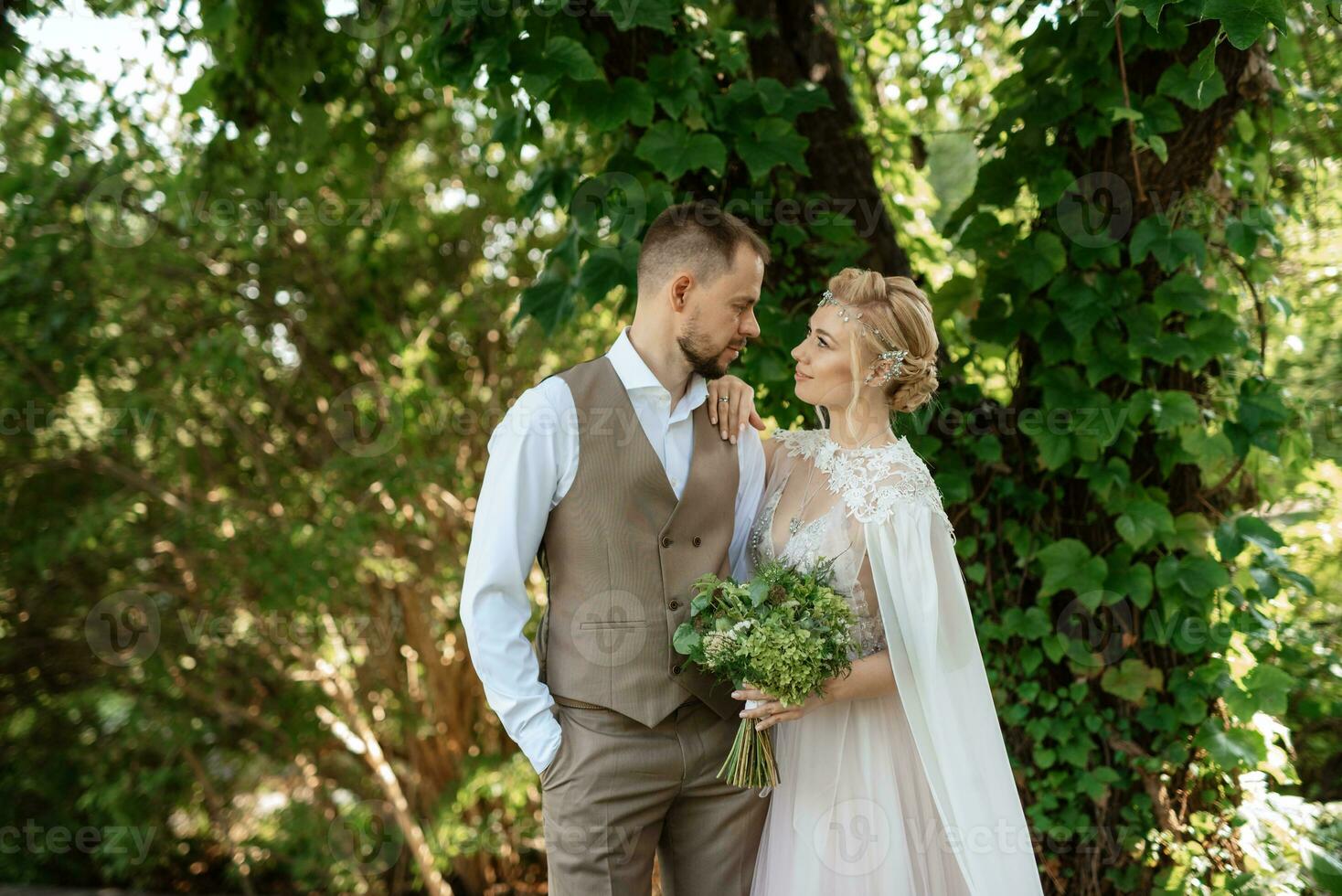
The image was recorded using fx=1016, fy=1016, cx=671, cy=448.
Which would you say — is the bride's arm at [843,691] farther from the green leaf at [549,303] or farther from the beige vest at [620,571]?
the green leaf at [549,303]

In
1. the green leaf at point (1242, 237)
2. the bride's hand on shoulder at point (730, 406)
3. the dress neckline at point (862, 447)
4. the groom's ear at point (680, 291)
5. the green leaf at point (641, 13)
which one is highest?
the green leaf at point (641, 13)

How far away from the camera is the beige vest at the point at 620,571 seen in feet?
7.03

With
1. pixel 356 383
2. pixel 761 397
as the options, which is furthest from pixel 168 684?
pixel 761 397

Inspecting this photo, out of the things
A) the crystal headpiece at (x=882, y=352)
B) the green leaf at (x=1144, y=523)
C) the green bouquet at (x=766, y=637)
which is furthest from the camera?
the green leaf at (x=1144, y=523)

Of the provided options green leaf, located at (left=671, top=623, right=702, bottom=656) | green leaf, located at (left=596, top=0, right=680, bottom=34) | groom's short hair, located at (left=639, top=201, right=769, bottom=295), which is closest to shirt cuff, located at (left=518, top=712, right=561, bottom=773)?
green leaf, located at (left=671, top=623, right=702, bottom=656)

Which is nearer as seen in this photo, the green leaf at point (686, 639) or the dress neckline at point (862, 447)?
the green leaf at point (686, 639)

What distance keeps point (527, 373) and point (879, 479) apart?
10.9 feet

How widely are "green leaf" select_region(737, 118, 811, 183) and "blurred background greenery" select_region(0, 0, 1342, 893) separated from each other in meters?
0.01

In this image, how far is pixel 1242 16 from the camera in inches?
81.9

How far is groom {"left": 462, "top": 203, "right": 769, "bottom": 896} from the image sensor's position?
2.14 metres

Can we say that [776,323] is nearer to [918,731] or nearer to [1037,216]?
[1037,216]

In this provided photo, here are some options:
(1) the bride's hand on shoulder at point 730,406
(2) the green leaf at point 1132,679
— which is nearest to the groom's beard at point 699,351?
(1) the bride's hand on shoulder at point 730,406

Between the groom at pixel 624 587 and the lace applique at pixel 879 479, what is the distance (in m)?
0.29

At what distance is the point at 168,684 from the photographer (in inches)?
213
